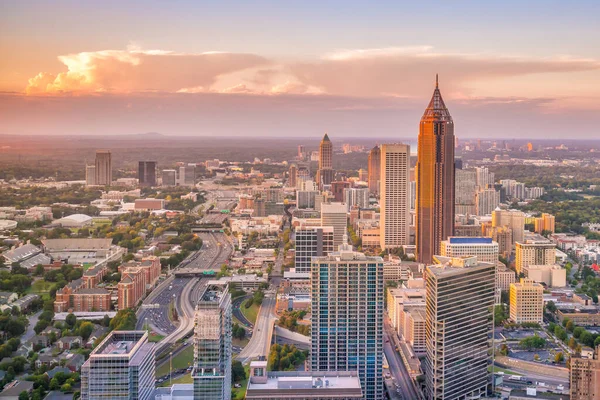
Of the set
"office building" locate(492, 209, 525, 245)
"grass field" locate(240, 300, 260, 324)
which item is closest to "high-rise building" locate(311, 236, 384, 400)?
"grass field" locate(240, 300, 260, 324)

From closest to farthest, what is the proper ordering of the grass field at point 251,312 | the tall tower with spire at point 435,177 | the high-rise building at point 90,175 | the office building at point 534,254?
the grass field at point 251,312 < the office building at point 534,254 < the tall tower with spire at point 435,177 < the high-rise building at point 90,175

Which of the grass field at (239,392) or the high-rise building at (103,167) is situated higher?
the high-rise building at (103,167)

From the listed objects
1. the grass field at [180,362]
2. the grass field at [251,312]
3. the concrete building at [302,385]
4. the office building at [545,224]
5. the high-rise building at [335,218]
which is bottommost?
the grass field at [180,362]

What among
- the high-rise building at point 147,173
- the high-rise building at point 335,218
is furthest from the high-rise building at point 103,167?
the high-rise building at point 335,218

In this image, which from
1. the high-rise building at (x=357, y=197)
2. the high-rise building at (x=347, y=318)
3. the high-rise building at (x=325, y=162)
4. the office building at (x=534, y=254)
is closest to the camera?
the high-rise building at (x=347, y=318)

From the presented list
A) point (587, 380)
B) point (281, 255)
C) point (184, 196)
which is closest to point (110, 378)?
point (587, 380)

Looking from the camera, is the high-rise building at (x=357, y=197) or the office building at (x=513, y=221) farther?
the high-rise building at (x=357, y=197)

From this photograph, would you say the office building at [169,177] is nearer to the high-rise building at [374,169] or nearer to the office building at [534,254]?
the high-rise building at [374,169]
